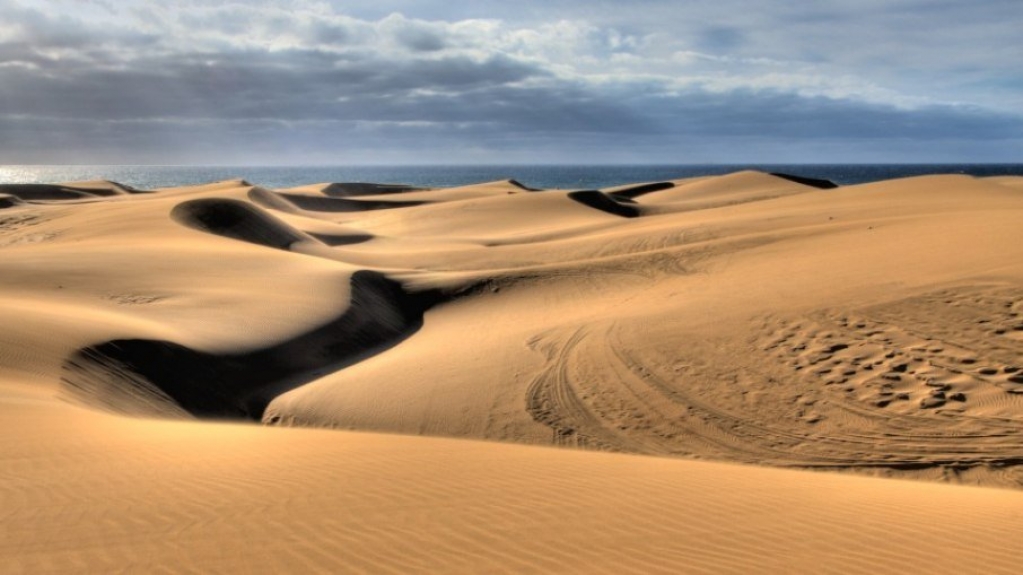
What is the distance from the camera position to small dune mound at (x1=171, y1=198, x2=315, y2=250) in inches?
1076

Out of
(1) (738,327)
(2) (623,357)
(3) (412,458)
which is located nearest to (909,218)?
(1) (738,327)

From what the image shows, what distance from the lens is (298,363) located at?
13508 millimetres

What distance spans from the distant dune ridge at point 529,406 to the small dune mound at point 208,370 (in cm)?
5

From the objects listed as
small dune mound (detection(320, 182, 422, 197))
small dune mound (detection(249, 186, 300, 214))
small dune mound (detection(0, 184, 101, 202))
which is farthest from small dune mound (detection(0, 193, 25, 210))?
small dune mound (detection(320, 182, 422, 197))

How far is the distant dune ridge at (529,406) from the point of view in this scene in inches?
190

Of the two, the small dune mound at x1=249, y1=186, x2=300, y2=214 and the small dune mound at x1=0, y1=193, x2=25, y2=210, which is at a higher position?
the small dune mound at x1=249, y1=186, x2=300, y2=214

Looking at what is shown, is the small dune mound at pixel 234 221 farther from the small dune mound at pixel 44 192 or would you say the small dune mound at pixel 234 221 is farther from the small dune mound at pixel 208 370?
the small dune mound at pixel 44 192

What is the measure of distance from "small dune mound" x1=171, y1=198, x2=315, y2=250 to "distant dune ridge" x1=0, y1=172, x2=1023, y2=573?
4.30m

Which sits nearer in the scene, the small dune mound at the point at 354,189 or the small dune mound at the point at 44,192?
the small dune mound at the point at 44,192

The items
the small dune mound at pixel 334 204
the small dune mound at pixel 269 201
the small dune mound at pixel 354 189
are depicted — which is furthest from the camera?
the small dune mound at pixel 354 189

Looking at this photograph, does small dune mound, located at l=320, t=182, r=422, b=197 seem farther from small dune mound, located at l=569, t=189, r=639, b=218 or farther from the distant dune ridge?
the distant dune ridge

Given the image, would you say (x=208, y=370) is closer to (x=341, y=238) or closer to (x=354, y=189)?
(x=341, y=238)

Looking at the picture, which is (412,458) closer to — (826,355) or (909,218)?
(826,355)

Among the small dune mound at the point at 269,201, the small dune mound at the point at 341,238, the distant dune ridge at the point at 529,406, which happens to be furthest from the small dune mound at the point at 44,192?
A: the distant dune ridge at the point at 529,406
